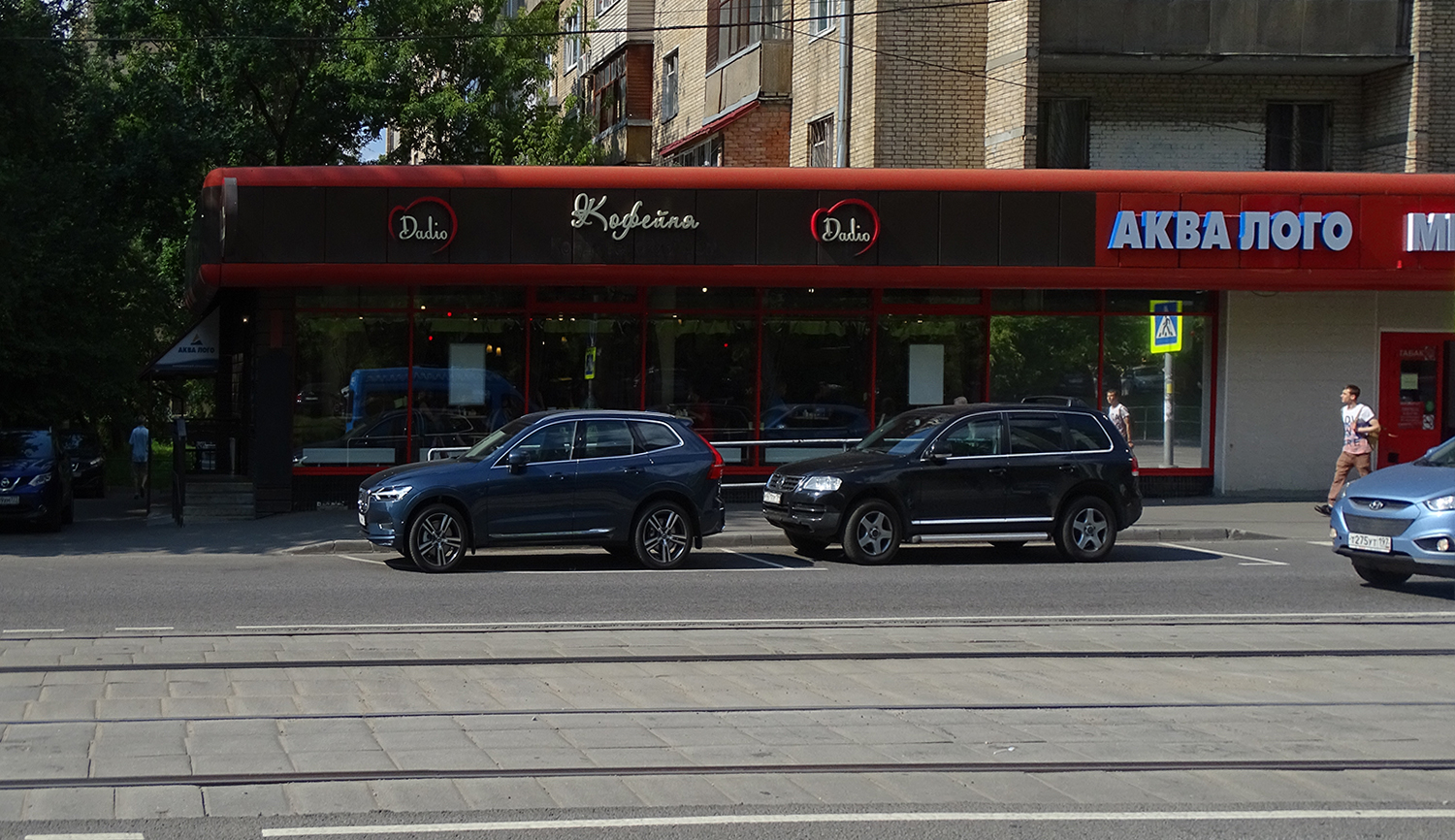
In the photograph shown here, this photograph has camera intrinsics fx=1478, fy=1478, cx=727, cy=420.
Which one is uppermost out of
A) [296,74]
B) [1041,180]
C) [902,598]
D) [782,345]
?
[296,74]

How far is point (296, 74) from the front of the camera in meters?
31.9

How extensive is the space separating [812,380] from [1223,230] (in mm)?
6287

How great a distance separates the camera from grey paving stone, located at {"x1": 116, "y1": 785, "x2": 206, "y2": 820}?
6.12m

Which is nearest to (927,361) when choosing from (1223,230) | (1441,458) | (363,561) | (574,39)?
(1223,230)

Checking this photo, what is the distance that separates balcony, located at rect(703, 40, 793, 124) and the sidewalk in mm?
9510

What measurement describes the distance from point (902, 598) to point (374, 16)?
23.9 metres

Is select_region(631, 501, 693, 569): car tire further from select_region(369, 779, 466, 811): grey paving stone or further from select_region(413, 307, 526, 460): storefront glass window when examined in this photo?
select_region(369, 779, 466, 811): grey paving stone

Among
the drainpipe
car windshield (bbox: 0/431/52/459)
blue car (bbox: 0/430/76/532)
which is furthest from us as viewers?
the drainpipe

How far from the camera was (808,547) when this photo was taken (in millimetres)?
16734

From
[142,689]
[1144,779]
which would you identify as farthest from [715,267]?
[1144,779]

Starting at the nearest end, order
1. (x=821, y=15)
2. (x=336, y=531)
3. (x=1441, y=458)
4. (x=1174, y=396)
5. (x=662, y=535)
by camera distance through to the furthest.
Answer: (x=1441, y=458), (x=662, y=535), (x=336, y=531), (x=1174, y=396), (x=821, y=15)

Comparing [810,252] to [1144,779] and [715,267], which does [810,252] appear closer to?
[715,267]

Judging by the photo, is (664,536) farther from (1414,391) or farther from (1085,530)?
(1414,391)

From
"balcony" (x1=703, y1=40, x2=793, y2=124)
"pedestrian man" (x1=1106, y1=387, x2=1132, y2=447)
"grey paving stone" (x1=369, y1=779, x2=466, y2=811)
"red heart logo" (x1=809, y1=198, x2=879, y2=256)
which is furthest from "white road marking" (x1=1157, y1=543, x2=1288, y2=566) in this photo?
"balcony" (x1=703, y1=40, x2=793, y2=124)
